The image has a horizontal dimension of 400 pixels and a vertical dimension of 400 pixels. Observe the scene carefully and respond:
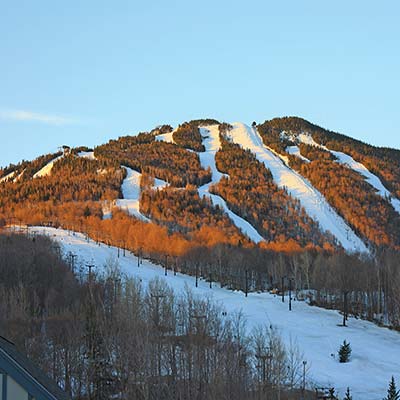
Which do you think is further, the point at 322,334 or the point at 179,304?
the point at 322,334

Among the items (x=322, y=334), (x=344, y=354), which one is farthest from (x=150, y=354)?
(x=322, y=334)

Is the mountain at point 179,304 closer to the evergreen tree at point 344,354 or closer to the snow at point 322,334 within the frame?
the snow at point 322,334

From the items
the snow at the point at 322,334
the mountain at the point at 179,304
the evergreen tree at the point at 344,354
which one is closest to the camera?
the mountain at the point at 179,304

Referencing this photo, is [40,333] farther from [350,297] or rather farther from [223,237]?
[223,237]

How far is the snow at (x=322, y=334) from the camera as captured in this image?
42156mm

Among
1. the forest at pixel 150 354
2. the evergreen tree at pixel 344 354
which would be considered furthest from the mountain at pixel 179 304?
the evergreen tree at pixel 344 354

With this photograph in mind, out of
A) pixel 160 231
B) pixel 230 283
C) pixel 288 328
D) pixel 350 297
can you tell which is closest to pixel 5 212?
pixel 160 231

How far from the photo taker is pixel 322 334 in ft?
197

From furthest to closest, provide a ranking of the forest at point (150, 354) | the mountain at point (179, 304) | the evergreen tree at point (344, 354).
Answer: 1. the evergreen tree at point (344, 354)
2. the mountain at point (179, 304)
3. the forest at point (150, 354)

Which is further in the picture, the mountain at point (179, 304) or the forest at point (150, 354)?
the mountain at point (179, 304)

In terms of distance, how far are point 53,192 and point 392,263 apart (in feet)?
414

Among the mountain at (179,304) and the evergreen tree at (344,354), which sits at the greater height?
the mountain at (179,304)

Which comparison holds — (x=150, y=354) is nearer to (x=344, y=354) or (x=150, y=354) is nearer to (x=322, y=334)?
(x=344, y=354)

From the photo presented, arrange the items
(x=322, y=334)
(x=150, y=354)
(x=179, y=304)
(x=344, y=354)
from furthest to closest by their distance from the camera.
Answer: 1. (x=322, y=334)
2. (x=344, y=354)
3. (x=179, y=304)
4. (x=150, y=354)
